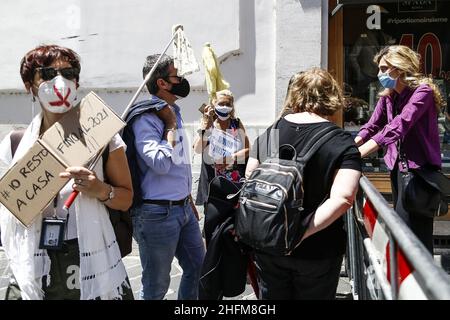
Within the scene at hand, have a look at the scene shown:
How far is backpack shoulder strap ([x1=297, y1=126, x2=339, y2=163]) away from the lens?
2.68 metres

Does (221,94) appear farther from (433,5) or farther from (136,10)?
(433,5)

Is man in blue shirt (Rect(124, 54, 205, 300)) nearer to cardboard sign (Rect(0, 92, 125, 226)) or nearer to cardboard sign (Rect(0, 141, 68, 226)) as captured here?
cardboard sign (Rect(0, 92, 125, 226))

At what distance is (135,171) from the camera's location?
3.52 metres

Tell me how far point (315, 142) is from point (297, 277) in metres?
0.69

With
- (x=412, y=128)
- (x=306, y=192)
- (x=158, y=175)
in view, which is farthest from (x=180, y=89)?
(x=412, y=128)

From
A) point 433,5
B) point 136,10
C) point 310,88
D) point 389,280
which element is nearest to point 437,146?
point 310,88

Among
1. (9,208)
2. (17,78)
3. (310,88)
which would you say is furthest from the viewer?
(17,78)

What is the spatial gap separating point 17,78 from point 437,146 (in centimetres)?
555

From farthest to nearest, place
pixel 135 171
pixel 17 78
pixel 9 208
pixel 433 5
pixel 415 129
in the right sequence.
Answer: pixel 17 78 < pixel 433 5 < pixel 415 129 < pixel 135 171 < pixel 9 208

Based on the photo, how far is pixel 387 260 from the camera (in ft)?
7.63

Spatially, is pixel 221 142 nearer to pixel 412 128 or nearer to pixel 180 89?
pixel 180 89

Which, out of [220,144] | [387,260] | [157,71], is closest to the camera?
[387,260]

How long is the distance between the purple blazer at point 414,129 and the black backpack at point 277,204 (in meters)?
1.27

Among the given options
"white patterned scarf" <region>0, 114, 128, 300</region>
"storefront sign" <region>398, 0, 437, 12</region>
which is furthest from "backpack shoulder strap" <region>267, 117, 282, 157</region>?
"storefront sign" <region>398, 0, 437, 12</region>
